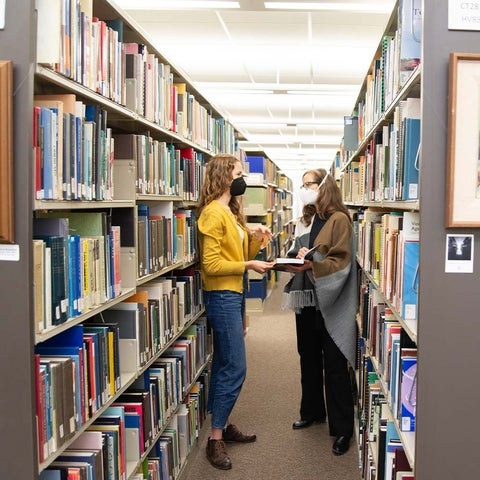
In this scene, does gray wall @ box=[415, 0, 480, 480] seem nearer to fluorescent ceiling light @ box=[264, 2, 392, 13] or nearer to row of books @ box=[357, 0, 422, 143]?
row of books @ box=[357, 0, 422, 143]

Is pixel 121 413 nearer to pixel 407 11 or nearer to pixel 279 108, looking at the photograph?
pixel 407 11

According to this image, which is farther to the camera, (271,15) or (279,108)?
(279,108)

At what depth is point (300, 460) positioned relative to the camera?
335 centimetres

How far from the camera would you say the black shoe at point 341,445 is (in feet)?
11.2

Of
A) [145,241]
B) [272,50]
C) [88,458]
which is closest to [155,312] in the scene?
[145,241]

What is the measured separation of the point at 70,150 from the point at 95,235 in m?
0.41

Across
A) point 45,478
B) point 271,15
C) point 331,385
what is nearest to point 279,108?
point 271,15

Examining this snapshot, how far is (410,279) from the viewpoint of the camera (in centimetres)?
182

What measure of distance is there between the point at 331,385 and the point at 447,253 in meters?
1.91

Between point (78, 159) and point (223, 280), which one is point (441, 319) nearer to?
point (78, 159)

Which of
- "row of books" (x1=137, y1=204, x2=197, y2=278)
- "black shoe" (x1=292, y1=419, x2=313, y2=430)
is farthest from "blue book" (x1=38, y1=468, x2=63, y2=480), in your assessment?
"black shoe" (x1=292, y1=419, x2=313, y2=430)

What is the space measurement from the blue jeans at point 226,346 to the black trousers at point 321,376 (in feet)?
1.66

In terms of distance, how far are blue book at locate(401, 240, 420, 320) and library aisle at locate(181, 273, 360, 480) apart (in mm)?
1658

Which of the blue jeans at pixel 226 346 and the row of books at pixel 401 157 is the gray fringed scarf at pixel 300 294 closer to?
the blue jeans at pixel 226 346
